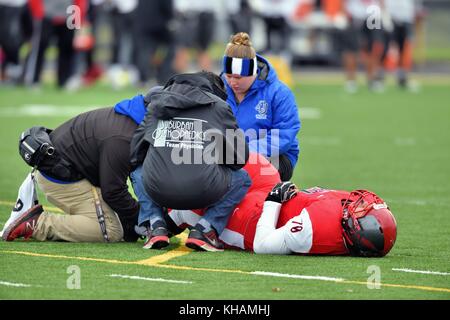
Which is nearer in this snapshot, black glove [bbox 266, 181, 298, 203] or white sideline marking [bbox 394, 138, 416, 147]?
black glove [bbox 266, 181, 298, 203]

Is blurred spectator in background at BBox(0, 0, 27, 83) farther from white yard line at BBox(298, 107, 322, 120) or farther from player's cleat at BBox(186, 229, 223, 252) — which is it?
player's cleat at BBox(186, 229, 223, 252)

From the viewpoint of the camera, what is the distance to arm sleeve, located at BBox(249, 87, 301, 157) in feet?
31.5

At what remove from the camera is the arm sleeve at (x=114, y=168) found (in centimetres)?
839

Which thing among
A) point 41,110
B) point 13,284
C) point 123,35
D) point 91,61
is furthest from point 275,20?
point 13,284

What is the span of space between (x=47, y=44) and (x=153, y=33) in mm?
2173

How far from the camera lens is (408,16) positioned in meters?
28.2

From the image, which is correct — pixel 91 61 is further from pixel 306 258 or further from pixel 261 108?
pixel 306 258

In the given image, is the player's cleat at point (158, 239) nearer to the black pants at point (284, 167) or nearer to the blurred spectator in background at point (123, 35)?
the black pants at point (284, 167)

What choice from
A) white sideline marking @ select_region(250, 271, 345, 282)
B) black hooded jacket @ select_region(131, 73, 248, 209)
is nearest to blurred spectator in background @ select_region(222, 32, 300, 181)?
black hooded jacket @ select_region(131, 73, 248, 209)

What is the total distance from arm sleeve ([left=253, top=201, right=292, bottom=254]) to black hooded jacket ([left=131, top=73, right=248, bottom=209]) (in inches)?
13.1

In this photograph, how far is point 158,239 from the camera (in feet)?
27.2

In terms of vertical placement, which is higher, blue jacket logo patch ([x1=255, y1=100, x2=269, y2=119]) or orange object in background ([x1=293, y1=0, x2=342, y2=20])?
orange object in background ([x1=293, y1=0, x2=342, y2=20])

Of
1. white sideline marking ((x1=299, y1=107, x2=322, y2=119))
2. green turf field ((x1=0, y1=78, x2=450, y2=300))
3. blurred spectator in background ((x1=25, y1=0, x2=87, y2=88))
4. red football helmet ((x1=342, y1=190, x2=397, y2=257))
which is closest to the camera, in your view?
green turf field ((x1=0, y1=78, x2=450, y2=300))

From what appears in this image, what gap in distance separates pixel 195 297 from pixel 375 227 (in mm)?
1702
